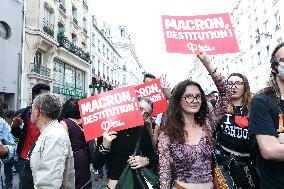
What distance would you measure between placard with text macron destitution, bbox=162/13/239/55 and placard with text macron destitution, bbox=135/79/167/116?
1.42m

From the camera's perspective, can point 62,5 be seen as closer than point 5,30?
No

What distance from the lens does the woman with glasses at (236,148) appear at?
361 centimetres

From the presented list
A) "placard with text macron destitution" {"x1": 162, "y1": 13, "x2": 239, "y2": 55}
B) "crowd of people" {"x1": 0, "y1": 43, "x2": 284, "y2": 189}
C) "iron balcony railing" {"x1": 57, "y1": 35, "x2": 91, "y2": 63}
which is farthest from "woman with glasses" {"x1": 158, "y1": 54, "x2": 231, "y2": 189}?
"iron balcony railing" {"x1": 57, "y1": 35, "x2": 91, "y2": 63}

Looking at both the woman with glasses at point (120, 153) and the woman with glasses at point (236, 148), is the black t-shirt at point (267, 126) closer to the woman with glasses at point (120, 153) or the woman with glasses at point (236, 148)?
the woman with glasses at point (236, 148)

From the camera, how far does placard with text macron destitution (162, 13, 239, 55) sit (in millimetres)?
4055

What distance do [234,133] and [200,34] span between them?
4.01 ft

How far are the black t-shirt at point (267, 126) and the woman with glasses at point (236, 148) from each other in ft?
3.60

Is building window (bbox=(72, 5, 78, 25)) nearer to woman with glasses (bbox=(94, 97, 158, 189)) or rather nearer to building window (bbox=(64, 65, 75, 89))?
building window (bbox=(64, 65, 75, 89))

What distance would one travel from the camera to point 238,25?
4706 centimetres

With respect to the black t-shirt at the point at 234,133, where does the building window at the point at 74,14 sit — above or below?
above

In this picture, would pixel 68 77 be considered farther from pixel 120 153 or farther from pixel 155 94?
pixel 120 153

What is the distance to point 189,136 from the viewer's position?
329 centimetres

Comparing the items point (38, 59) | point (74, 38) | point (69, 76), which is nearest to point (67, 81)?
point (69, 76)

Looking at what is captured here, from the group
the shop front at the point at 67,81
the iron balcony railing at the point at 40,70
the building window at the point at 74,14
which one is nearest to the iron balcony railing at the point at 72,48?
the shop front at the point at 67,81
